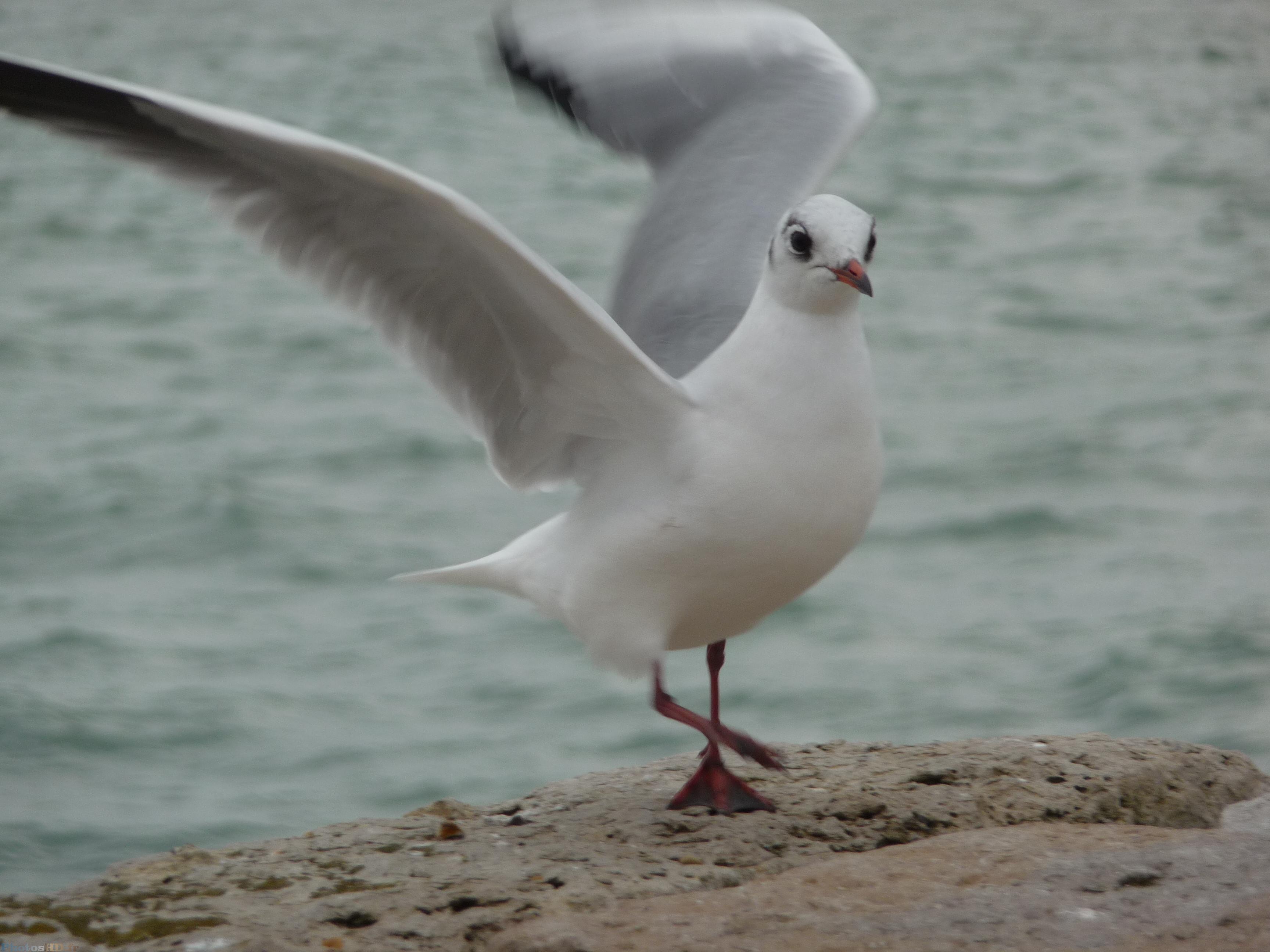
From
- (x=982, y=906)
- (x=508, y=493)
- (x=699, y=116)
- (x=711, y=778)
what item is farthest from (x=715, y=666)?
(x=508, y=493)

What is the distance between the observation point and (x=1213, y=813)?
156 inches

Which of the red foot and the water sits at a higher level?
the water

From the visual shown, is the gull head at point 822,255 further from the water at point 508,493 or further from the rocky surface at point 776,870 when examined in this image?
the water at point 508,493

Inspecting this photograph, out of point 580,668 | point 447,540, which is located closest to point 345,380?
point 447,540

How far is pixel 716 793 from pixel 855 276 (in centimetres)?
117

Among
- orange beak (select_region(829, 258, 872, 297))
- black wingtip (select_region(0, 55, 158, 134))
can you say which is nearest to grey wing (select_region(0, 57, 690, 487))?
black wingtip (select_region(0, 55, 158, 134))

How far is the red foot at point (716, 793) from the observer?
3857 mm

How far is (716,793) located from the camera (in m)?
3.88

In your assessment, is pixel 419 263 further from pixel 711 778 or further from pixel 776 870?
pixel 776 870

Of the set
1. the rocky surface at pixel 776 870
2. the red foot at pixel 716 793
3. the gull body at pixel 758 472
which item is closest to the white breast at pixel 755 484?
the gull body at pixel 758 472

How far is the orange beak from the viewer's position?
3498 mm

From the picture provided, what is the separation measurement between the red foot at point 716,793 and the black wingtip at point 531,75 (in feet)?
7.45

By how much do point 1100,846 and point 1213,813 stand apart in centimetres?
73

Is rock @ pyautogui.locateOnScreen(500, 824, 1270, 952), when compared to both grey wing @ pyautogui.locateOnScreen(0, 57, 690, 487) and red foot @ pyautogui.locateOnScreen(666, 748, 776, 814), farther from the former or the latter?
grey wing @ pyautogui.locateOnScreen(0, 57, 690, 487)
